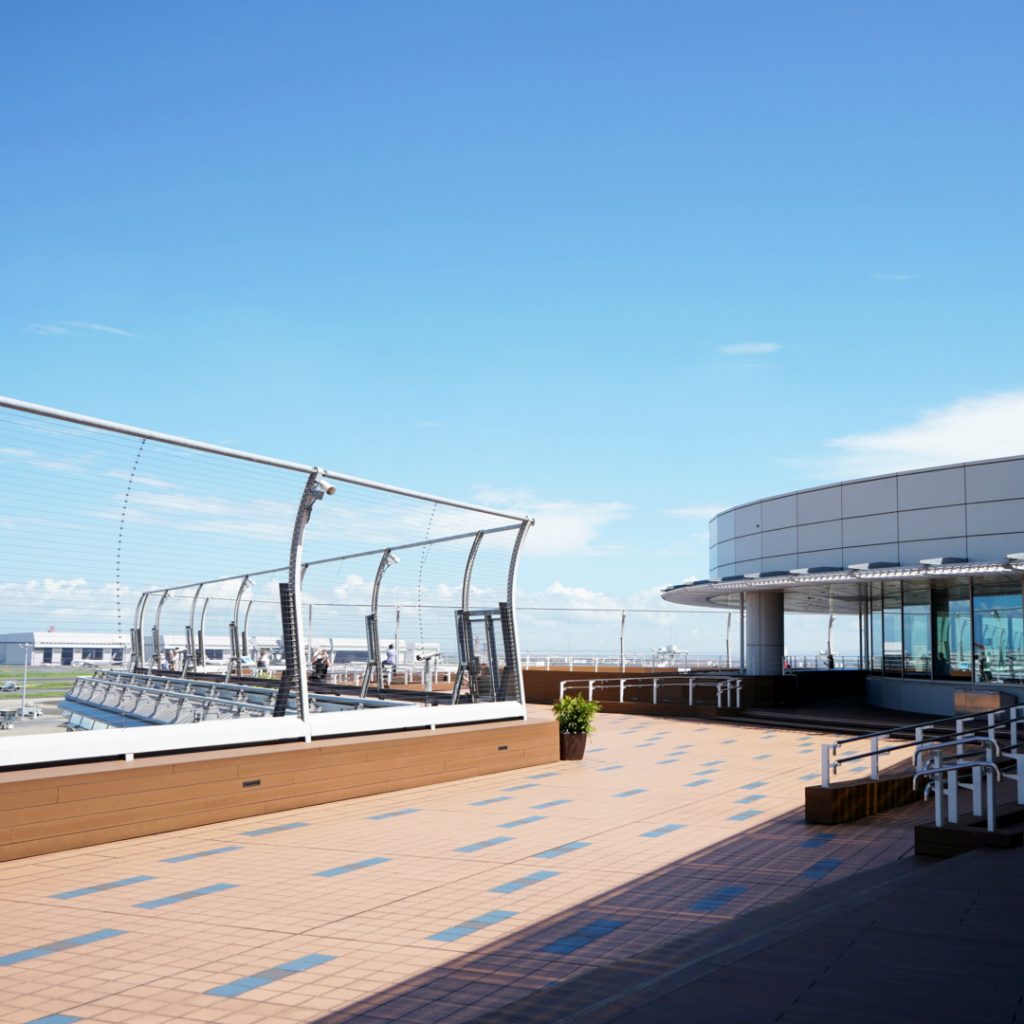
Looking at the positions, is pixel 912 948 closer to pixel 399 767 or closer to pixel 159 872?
pixel 159 872

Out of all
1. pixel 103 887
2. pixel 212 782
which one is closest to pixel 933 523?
pixel 212 782

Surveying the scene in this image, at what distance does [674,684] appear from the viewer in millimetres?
27344

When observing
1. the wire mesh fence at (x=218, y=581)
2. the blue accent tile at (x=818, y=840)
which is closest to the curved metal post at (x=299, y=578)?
the wire mesh fence at (x=218, y=581)

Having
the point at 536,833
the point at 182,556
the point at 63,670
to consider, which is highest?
the point at 182,556

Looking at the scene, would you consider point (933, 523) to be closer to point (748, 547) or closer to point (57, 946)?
point (748, 547)

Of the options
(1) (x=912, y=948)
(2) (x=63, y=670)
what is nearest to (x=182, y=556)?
(2) (x=63, y=670)

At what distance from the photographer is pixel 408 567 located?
47.5ft

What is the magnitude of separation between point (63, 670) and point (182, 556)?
1.34 metres

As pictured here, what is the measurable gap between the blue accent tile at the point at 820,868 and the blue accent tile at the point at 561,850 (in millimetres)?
1894

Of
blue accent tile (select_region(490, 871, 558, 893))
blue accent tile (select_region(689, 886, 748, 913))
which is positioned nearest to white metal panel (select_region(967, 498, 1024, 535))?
blue accent tile (select_region(689, 886, 748, 913))

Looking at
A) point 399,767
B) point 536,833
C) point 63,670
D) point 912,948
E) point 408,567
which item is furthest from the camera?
point 408,567

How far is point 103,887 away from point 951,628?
21431 mm

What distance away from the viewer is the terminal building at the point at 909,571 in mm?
22797

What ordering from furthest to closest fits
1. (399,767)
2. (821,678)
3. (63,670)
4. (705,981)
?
(821,678) < (399,767) < (63,670) < (705,981)
